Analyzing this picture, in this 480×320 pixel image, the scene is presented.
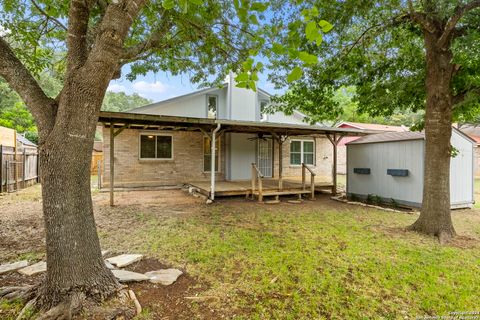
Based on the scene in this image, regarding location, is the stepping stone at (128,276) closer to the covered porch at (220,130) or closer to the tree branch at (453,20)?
the covered porch at (220,130)

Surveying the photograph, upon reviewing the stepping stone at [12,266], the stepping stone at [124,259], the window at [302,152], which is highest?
the window at [302,152]

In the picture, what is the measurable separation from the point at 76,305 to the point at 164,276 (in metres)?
1.05

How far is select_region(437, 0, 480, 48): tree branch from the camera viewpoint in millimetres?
4074

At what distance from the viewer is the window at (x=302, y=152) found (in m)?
13.8

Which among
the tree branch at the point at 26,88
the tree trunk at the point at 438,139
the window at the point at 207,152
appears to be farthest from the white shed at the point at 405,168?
the tree branch at the point at 26,88

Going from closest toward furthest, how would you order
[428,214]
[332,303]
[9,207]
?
[332,303] < [428,214] < [9,207]

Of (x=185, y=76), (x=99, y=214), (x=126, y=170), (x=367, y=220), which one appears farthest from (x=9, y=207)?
(x=367, y=220)

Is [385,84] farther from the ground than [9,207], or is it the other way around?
[385,84]

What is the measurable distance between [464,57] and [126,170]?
10.7 meters

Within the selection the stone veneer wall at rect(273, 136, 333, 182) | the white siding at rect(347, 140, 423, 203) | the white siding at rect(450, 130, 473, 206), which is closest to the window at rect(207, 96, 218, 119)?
the stone veneer wall at rect(273, 136, 333, 182)

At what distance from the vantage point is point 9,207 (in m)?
7.23

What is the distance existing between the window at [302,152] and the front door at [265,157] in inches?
58.8

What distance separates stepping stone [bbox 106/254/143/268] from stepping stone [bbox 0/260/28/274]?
A: 106 centimetres

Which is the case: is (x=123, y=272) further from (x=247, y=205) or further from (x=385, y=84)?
(x=385, y=84)
